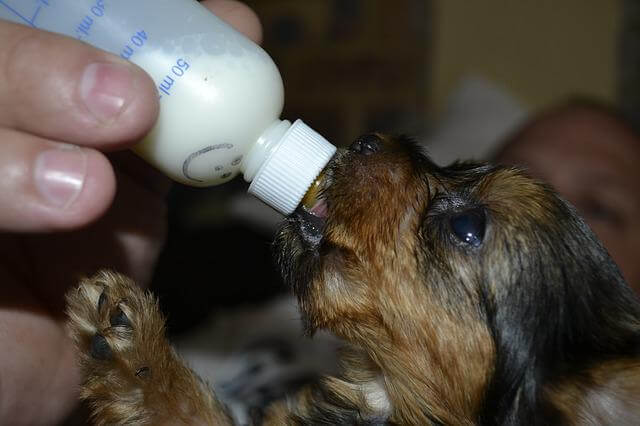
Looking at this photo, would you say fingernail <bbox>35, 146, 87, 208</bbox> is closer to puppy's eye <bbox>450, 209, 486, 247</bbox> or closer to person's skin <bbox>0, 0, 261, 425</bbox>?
person's skin <bbox>0, 0, 261, 425</bbox>

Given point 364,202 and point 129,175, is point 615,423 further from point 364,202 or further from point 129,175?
point 129,175

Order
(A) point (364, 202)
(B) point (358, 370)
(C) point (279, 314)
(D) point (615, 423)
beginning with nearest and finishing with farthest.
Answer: (D) point (615, 423) → (A) point (364, 202) → (B) point (358, 370) → (C) point (279, 314)

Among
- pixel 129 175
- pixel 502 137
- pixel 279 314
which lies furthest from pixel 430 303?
pixel 502 137

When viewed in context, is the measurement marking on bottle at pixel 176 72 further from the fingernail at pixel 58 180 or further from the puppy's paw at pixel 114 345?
the puppy's paw at pixel 114 345

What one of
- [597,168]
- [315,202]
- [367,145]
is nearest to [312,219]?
[315,202]

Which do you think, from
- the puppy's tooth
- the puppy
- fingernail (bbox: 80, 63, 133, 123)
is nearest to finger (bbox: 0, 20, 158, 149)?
fingernail (bbox: 80, 63, 133, 123)

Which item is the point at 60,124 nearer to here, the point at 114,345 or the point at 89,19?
the point at 89,19
